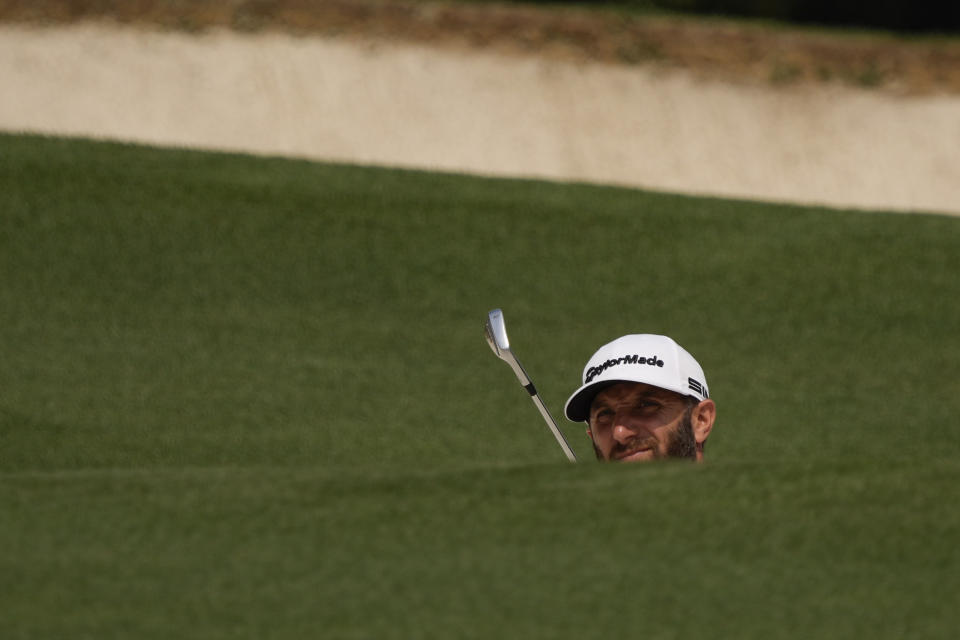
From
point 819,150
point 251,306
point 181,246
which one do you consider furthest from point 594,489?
point 819,150

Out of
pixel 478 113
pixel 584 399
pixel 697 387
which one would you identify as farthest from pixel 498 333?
pixel 478 113

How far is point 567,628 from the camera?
3.15m

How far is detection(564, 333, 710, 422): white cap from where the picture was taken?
4.66m

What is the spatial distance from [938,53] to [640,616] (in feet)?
39.8

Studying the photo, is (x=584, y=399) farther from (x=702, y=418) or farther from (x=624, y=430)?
(x=702, y=418)

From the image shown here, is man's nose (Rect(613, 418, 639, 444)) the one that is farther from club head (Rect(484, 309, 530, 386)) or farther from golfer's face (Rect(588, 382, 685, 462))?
club head (Rect(484, 309, 530, 386))

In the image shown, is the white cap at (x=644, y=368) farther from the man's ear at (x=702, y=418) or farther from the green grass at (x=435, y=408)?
the green grass at (x=435, y=408)

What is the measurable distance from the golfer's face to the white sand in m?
8.91

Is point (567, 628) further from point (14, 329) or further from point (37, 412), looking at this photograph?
point (14, 329)

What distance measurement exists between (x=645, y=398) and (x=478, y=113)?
970cm

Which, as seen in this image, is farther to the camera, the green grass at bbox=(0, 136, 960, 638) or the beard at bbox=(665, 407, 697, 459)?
the beard at bbox=(665, 407, 697, 459)

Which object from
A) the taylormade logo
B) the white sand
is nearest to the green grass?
the taylormade logo

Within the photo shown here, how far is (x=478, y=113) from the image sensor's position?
46.6 feet

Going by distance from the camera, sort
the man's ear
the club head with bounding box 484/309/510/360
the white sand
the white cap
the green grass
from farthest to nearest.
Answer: the white sand, the club head with bounding box 484/309/510/360, the man's ear, the white cap, the green grass
